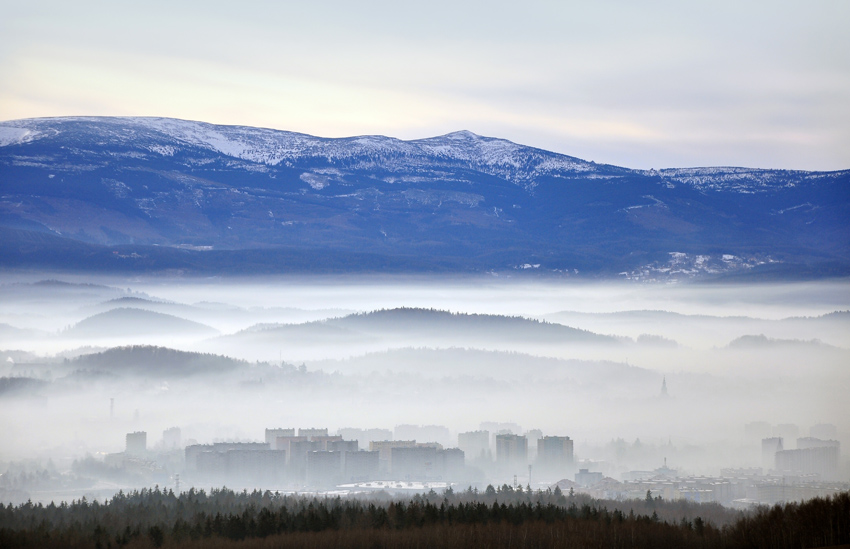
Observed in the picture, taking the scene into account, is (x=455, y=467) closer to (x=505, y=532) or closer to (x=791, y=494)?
(x=791, y=494)

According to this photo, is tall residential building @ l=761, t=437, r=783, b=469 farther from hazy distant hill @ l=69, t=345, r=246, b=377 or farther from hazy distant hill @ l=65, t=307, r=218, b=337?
hazy distant hill @ l=65, t=307, r=218, b=337

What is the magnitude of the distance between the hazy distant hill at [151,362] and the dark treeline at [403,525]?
87590 millimetres

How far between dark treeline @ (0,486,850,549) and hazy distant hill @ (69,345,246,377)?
8759 cm

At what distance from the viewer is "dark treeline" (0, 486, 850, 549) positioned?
2099 inches

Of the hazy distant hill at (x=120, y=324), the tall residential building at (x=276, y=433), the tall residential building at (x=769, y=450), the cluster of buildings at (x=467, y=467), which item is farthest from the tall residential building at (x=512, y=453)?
the hazy distant hill at (x=120, y=324)

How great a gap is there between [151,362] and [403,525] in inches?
4511

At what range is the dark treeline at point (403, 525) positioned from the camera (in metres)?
53.3

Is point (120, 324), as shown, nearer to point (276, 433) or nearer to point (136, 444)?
point (276, 433)

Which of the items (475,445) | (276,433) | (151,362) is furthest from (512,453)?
(151,362)

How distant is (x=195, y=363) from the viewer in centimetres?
17362

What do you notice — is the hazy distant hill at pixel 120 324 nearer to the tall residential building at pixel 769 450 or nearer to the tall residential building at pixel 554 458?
the tall residential building at pixel 554 458

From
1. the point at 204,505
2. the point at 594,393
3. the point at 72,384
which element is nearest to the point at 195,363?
the point at 72,384

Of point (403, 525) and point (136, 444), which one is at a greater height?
point (136, 444)

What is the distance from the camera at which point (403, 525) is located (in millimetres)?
61625
